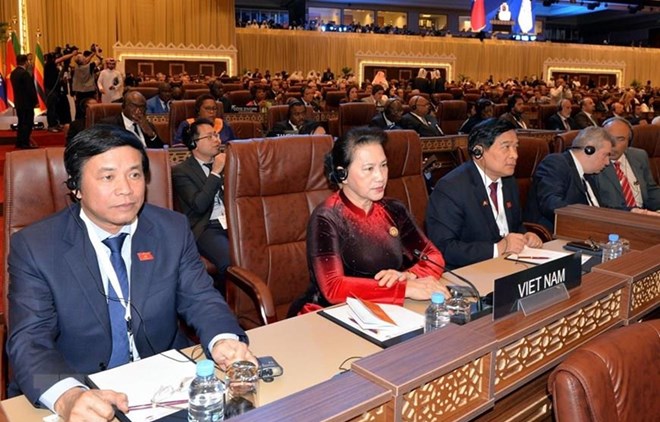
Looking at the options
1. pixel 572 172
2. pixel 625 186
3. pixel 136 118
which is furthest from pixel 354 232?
pixel 136 118

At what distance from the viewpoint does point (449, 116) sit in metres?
8.00

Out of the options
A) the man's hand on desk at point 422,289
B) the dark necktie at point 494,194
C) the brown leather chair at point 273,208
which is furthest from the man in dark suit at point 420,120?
the man's hand on desk at point 422,289

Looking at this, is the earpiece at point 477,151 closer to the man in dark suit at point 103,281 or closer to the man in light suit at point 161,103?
the man in dark suit at point 103,281

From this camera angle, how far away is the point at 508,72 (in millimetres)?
19766

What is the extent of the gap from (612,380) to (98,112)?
4.30 m

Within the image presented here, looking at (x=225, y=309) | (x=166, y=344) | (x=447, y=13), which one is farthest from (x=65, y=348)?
(x=447, y=13)

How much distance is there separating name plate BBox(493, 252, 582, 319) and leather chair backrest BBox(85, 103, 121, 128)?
363 centimetres

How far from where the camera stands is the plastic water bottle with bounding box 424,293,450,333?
156cm

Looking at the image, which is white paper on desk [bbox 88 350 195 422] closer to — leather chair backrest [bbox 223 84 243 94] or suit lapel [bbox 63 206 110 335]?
suit lapel [bbox 63 206 110 335]

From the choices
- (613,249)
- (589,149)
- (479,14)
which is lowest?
(613,249)

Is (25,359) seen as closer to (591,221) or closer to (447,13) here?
(591,221)

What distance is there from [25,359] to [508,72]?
20046 mm

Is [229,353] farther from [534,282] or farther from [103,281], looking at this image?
[534,282]

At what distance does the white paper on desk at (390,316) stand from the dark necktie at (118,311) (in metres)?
0.55
